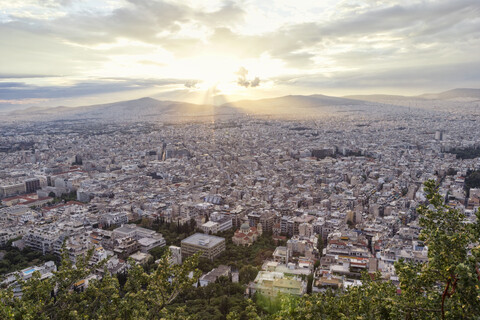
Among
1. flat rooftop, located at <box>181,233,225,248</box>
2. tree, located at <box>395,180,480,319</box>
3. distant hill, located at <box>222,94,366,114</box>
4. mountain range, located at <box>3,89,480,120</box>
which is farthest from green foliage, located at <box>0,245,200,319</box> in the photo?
distant hill, located at <box>222,94,366,114</box>

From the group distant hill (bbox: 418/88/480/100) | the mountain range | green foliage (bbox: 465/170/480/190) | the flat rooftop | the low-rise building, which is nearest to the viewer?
the low-rise building

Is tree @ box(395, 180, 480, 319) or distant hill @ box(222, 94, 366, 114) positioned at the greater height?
tree @ box(395, 180, 480, 319)

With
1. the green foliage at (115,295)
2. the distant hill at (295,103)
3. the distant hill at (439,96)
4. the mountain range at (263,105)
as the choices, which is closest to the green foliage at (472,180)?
the green foliage at (115,295)

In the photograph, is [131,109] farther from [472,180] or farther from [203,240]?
[203,240]

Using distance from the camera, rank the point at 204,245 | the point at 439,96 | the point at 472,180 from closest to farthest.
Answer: the point at 204,245 < the point at 472,180 < the point at 439,96

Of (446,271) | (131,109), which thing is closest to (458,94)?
(131,109)

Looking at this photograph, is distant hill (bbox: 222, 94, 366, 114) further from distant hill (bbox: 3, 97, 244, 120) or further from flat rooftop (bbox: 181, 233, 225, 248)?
flat rooftop (bbox: 181, 233, 225, 248)

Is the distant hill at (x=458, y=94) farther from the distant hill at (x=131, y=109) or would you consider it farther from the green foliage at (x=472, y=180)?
the green foliage at (x=472, y=180)

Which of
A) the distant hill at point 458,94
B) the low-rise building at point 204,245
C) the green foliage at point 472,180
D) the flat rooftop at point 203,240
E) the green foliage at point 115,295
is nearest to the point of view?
the green foliage at point 115,295

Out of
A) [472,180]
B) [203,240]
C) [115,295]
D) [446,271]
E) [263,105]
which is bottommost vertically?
[203,240]
